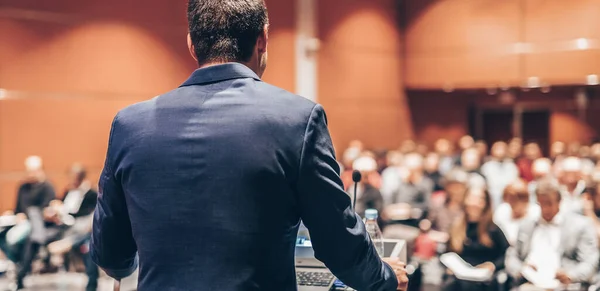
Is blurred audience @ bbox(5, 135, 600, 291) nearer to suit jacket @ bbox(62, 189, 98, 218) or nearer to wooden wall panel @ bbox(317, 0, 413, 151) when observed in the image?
suit jacket @ bbox(62, 189, 98, 218)

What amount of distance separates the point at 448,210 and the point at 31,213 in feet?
12.5

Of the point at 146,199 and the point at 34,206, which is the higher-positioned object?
the point at 146,199

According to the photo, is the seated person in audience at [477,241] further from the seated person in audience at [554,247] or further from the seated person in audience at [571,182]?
the seated person in audience at [571,182]

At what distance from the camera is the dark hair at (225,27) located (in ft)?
3.71

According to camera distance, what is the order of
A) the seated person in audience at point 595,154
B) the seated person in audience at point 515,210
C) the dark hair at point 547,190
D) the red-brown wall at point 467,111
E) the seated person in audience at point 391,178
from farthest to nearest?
the red-brown wall at point 467,111 → the seated person in audience at point 595,154 → the seated person in audience at point 391,178 → the seated person in audience at point 515,210 → the dark hair at point 547,190

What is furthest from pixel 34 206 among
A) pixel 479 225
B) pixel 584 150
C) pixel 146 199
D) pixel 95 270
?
pixel 584 150

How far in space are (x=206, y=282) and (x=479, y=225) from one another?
3870 millimetres

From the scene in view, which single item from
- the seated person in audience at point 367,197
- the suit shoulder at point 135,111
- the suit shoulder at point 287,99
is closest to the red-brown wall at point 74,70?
the seated person in audience at point 367,197

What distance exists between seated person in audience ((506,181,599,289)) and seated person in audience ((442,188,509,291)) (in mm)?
131

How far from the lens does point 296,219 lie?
3.67 feet

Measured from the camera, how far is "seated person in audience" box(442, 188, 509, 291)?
4.52 metres

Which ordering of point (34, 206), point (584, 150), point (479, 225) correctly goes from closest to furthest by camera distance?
1. point (479, 225)
2. point (34, 206)
3. point (584, 150)

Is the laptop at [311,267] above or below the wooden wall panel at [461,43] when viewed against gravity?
below

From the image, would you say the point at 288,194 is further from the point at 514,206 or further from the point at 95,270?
the point at 95,270
